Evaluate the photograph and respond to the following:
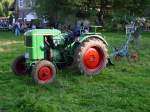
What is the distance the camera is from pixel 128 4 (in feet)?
163

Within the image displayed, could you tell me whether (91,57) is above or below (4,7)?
below

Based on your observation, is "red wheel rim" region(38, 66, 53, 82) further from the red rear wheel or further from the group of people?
the group of people

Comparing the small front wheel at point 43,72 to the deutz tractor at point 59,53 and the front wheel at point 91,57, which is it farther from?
the front wheel at point 91,57

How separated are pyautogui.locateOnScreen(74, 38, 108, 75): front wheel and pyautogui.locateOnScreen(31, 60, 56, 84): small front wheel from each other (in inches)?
35.4

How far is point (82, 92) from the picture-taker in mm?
10477

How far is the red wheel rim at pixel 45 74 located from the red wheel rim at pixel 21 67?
5.60 feet

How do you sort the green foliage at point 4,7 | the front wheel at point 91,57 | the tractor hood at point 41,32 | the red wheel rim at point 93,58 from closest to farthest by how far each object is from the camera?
1. the tractor hood at point 41,32
2. the front wheel at point 91,57
3. the red wheel rim at point 93,58
4. the green foliage at point 4,7

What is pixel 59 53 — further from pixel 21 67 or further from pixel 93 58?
pixel 21 67

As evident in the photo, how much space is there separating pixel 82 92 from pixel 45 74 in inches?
56.1

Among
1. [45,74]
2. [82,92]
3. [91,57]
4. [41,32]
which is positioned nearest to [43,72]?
[45,74]

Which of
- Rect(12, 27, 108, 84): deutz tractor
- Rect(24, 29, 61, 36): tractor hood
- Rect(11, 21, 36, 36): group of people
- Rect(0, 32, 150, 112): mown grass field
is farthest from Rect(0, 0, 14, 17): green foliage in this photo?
Rect(24, 29, 61, 36): tractor hood

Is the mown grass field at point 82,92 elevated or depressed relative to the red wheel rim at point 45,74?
depressed

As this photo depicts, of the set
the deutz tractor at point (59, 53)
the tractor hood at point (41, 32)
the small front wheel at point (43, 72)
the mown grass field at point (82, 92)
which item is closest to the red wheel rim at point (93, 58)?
the deutz tractor at point (59, 53)

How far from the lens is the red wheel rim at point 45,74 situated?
1149 centimetres
